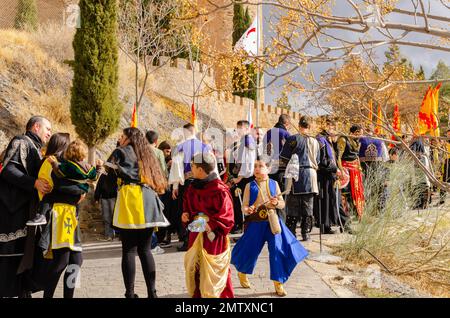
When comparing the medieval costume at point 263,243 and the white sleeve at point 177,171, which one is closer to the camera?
the medieval costume at point 263,243

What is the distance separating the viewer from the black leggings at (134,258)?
5164mm

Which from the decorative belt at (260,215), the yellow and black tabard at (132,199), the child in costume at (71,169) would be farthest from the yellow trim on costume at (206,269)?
the child in costume at (71,169)

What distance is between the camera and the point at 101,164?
17.6 ft

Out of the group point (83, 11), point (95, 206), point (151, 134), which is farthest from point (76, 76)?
point (151, 134)

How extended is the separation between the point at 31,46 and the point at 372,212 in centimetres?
1876

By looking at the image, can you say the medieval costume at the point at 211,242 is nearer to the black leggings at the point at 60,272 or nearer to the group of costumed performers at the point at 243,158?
the black leggings at the point at 60,272

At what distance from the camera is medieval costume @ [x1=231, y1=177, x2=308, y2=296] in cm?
546

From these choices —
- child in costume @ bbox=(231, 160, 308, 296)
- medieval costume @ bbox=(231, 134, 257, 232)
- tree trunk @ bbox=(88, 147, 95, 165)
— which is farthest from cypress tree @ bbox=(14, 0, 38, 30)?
child in costume @ bbox=(231, 160, 308, 296)

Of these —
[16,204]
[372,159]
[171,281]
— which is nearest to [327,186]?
[372,159]

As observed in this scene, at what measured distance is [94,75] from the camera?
57.7 feet

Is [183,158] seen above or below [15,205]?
above

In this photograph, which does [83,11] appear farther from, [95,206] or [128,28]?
[95,206]

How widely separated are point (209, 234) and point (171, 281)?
1.71 metres

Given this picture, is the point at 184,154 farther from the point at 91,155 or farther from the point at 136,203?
the point at 91,155
